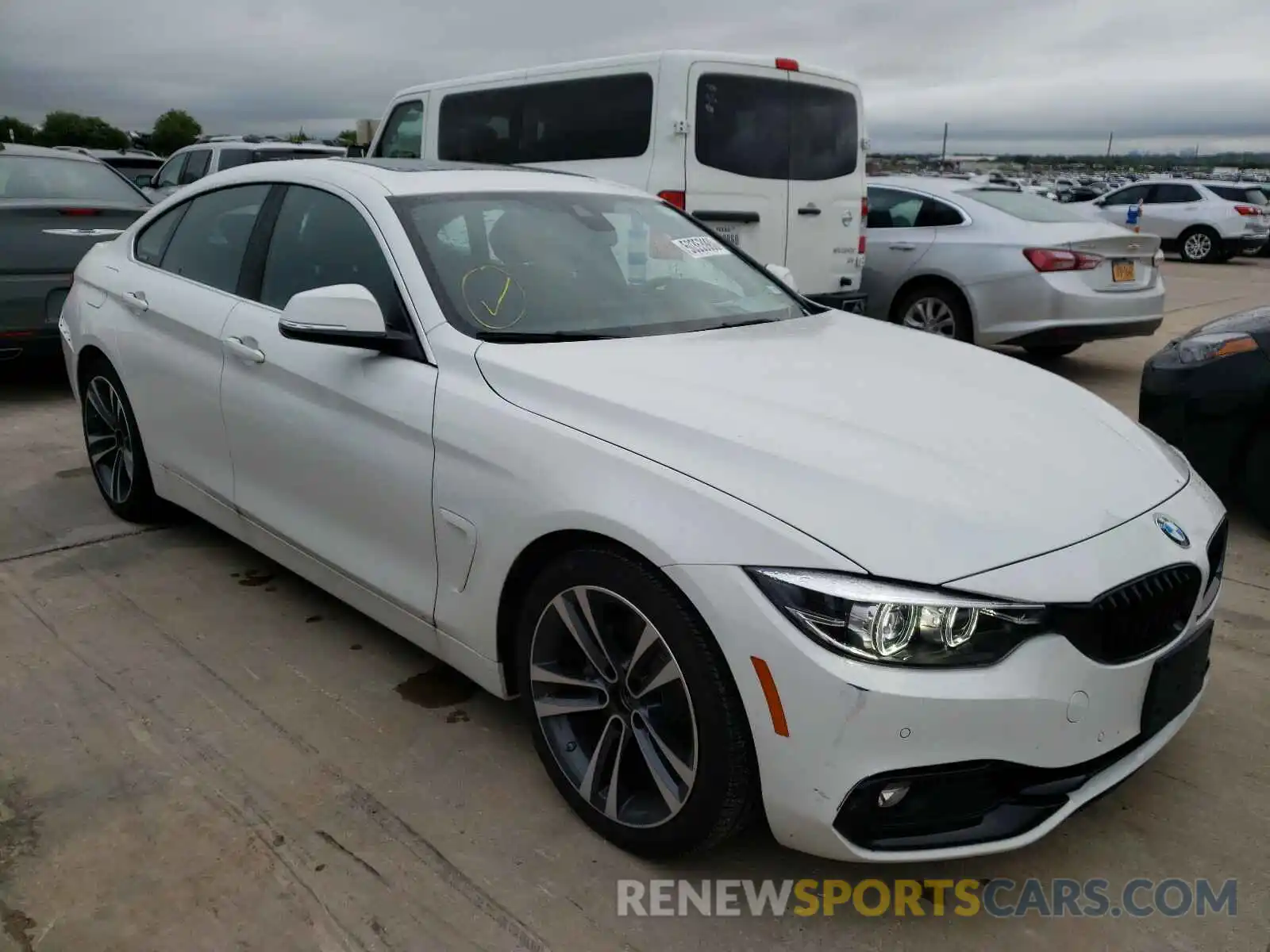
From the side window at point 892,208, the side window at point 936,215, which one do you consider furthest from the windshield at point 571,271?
the side window at point 892,208

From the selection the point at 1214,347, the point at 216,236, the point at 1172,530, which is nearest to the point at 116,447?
the point at 216,236

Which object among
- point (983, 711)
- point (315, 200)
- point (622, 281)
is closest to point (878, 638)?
point (983, 711)

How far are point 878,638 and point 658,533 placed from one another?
0.49m

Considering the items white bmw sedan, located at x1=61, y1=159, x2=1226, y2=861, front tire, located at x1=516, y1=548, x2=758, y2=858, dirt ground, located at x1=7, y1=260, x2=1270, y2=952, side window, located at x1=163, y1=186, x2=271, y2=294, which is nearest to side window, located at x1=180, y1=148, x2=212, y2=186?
side window, located at x1=163, y1=186, x2=271, y2=294

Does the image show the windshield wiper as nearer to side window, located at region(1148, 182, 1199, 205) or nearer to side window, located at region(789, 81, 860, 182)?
side window, located at region(789, 81, 860, 182)

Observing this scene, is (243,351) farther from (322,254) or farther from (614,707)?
(614,707)

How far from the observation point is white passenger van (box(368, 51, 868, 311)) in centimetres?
671

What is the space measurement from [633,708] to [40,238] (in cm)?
609

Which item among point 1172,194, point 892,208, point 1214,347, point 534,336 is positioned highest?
point 1172,194

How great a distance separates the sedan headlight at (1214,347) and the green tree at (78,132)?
62.7 metres

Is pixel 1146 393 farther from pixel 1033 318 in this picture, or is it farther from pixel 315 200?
pixel 315 200

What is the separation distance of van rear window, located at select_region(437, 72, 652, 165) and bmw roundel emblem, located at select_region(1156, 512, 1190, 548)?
5.04 metres

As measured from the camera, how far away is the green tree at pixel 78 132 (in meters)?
60.7

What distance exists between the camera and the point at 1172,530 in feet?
7.69
